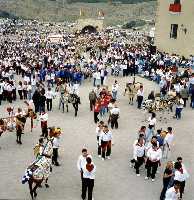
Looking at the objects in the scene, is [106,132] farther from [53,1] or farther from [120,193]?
[53,1]

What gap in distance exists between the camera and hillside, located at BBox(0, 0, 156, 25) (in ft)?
320

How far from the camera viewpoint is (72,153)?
18672mm

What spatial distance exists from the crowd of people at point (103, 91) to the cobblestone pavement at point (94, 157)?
471 mm

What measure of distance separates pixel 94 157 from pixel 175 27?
27.5m

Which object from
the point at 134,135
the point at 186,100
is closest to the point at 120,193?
the point at 134,135

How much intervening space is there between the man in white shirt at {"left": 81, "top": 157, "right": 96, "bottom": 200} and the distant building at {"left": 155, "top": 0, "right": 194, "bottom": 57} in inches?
1152

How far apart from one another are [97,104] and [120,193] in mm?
7964

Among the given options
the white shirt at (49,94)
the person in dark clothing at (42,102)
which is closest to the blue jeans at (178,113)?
the white shirt at (49,94)

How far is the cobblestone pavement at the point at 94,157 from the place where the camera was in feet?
50.3

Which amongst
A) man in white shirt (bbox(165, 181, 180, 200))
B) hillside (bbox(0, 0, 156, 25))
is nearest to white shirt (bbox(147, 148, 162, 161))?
man in white shirt (bbox(165, 181, 180, 200))

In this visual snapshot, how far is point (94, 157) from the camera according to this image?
18281 mm

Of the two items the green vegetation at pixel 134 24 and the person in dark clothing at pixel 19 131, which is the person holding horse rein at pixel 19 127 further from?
the green vegetation at pixel 134 24

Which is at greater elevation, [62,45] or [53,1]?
[53,1]

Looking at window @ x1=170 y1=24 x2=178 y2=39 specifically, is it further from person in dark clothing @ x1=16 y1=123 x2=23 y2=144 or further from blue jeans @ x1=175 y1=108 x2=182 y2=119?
person in dark clothing @ x1=16 y1=123 x2=23 y2=144
